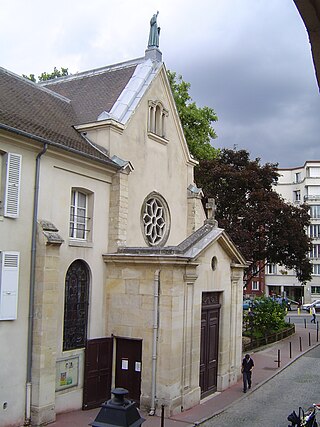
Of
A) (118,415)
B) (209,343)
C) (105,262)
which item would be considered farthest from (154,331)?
(118,415)

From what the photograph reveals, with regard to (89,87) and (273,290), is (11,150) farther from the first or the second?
(273,290)

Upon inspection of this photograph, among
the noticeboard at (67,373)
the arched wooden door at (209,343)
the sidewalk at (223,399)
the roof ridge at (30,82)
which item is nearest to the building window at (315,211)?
the sidewalk at (223,399)

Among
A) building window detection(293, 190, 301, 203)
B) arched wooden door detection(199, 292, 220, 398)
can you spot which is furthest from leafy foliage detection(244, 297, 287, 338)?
building window detection(293, 190, 301, 203)

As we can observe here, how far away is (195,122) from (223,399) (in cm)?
1927

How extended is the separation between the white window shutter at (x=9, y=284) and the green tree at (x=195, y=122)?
2037 centimetres

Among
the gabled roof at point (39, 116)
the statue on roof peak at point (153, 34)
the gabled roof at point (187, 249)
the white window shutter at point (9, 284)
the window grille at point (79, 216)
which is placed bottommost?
the white window shutter at point (9, 284)

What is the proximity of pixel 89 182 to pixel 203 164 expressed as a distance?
56.8 feet

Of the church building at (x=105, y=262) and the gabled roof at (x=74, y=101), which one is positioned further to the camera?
the gabled roof at (x=74, y=101)

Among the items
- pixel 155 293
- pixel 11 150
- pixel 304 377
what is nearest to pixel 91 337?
pixel 155 293

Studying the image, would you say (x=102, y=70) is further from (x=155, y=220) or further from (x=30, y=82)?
(x=155, y=220)

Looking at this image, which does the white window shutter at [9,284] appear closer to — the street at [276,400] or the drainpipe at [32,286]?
the drainpipe at [32,286]

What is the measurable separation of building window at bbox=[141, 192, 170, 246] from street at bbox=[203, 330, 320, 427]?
6.88 m

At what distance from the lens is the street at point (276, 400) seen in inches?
608

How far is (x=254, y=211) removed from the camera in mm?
31469
